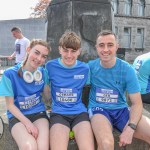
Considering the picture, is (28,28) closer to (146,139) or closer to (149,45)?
(146,139)

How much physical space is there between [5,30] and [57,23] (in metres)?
16.7

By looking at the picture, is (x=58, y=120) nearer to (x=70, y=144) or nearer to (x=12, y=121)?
(x=70, y=144)

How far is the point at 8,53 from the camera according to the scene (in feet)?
73.5

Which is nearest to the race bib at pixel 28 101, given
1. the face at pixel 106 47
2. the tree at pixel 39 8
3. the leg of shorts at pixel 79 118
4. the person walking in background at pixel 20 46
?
the leg of shorts at pixel 79 118

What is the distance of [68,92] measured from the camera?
3.95 m

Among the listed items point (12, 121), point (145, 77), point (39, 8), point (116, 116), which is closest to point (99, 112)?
point (116, 116)

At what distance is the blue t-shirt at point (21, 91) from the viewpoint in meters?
3.74

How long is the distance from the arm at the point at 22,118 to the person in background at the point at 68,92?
182mm

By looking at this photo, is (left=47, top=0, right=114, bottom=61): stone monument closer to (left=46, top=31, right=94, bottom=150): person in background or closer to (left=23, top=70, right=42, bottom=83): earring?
(left=46, top=31, right=94, bottom=150): person in background

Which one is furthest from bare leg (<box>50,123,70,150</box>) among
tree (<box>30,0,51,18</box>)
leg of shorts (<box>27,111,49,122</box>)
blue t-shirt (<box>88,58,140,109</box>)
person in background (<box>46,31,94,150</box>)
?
tree (<box>30,0,51,18</box>)

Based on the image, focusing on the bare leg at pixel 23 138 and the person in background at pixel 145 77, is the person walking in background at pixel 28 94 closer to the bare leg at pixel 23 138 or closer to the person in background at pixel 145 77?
the bare leg at pixel 23 138

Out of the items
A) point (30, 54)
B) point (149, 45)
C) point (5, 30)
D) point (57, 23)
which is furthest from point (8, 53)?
point (149, 45)

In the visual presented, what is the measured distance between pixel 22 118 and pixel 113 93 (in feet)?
3.55

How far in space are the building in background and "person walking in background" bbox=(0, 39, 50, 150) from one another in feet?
120
